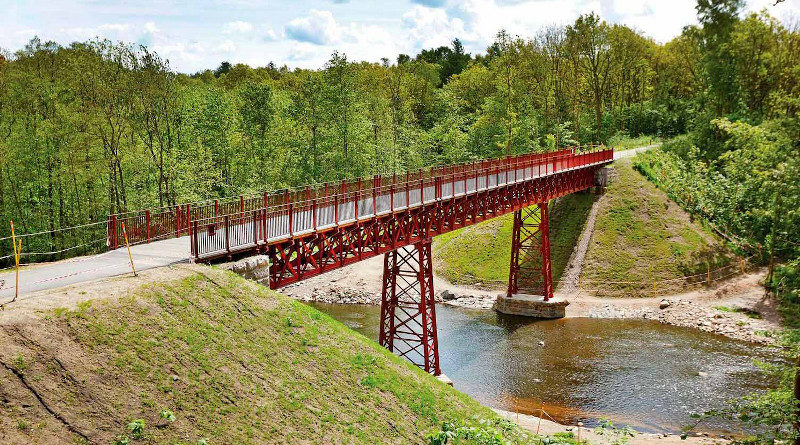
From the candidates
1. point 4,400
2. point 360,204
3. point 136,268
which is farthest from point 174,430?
point 360,204

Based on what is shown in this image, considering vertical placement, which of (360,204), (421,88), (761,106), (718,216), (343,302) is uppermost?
(421,88)

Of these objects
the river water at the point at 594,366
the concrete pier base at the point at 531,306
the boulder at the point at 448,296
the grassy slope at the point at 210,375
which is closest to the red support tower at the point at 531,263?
the concrete pier base at the point at 531,306

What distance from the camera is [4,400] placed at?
30.9 feet

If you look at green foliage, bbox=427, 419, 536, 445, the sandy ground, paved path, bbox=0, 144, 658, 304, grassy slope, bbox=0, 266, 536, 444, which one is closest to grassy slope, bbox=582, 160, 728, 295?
the sandy ground

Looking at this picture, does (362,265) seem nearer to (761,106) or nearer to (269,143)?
(269,143)

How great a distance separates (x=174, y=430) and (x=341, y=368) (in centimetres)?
446

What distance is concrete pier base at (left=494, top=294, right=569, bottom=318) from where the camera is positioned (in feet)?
118

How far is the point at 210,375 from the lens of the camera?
1184 centimetres

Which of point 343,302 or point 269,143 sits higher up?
point 269,143

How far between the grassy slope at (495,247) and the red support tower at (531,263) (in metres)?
1.20

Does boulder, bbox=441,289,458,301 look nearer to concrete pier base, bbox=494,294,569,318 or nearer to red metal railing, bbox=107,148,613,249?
concrete pier base, bbox=494,294,569,318

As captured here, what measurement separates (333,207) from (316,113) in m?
29.1

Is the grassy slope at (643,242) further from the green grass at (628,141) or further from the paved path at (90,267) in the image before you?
the paved path at (90,267)

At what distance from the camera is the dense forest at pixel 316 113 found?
35938 millimetres
